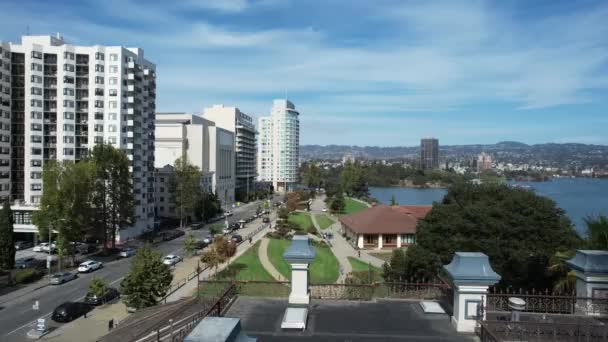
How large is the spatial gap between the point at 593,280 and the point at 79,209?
34.2 meters

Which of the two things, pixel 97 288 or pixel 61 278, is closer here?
pixel 97 288

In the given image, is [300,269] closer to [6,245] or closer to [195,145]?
[6,245]

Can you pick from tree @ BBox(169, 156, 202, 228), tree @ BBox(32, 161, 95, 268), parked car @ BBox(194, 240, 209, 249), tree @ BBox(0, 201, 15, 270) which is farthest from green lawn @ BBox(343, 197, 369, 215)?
tree @ BBox(0, 201, 15, 270)

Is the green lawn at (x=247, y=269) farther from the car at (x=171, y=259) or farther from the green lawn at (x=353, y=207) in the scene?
the green lawn at (x=353, y=207)

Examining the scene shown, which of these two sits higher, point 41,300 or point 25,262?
point 25,262

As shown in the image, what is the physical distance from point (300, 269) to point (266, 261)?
28019 millimetres

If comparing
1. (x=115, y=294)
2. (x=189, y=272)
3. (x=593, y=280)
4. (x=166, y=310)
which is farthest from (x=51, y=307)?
(x=593, y=280)

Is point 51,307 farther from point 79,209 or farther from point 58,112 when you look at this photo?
point 58,112

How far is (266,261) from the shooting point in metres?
38.1

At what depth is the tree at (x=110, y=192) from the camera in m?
40.4

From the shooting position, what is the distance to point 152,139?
56594 millimetres

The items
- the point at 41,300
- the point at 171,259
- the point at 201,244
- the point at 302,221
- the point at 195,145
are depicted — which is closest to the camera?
the point at 41,300

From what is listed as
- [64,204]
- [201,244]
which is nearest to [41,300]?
[64,204]

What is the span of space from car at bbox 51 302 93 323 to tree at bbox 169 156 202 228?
3340 cm
